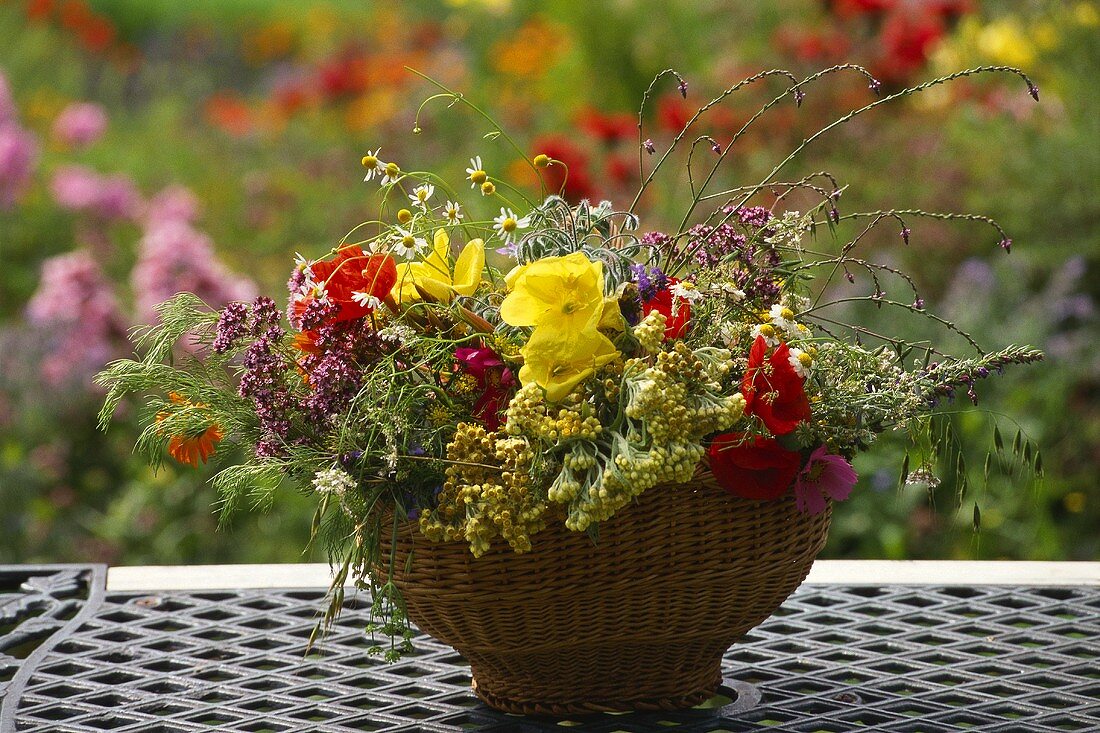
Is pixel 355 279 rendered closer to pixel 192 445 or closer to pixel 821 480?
pixel 192 445

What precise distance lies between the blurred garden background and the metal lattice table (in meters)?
0.22

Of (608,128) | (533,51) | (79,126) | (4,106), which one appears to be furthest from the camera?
(533,51)

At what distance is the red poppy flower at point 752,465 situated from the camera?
1.27 metres

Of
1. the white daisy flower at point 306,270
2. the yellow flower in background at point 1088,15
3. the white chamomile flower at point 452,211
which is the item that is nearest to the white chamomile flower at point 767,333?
the white chamomile flower at point 452,211

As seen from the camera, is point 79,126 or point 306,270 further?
point 79,126

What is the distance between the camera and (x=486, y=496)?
123cm

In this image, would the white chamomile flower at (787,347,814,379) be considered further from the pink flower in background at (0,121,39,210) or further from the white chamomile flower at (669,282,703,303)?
the pink flower in background at (0,121,39,210)

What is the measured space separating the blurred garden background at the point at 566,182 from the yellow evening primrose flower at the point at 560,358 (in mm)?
379

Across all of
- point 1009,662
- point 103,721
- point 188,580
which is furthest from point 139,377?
point 1009,662

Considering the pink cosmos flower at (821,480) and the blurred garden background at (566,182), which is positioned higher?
the blurred garden background at (566,182)

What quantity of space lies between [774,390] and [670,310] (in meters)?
0.14

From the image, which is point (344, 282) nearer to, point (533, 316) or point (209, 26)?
point (533, 316)

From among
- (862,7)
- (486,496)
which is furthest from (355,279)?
(862,7)

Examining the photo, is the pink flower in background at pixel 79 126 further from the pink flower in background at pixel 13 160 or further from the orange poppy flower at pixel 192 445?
the orange poppy flower at pixel 192 445
